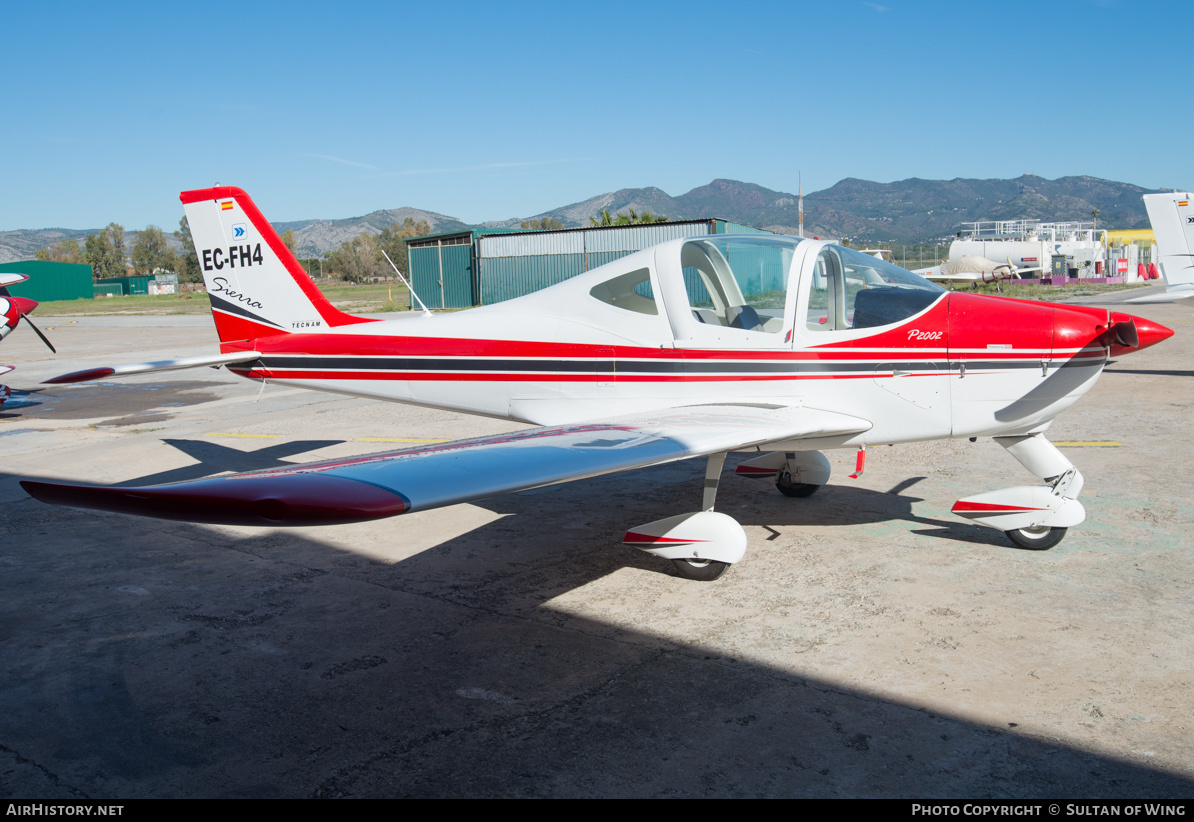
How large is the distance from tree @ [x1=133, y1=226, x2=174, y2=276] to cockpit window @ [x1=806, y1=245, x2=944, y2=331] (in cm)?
14970

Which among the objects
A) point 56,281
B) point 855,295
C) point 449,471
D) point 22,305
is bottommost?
point 449,471

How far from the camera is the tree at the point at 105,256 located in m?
130

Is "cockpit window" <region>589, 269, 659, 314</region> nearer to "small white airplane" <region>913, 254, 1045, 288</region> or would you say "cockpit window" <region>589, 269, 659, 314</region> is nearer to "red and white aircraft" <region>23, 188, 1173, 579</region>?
"red and white aircraft" <region>23, 188, 1173, 579</region>

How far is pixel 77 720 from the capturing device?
3.55 meters

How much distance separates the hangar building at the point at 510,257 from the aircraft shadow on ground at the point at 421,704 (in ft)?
95.1

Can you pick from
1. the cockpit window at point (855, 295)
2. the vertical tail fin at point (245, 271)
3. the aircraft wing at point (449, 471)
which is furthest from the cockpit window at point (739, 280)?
the vertical tail fin at point (245, 271)

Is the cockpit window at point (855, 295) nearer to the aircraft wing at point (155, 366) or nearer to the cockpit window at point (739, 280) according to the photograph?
the cockpit window at point (739, 280)

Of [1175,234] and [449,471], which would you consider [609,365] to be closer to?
[449,471]

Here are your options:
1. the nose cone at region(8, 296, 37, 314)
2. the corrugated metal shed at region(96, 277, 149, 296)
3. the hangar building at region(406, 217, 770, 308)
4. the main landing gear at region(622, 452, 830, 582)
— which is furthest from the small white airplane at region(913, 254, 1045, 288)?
the corrugated metal shed at region(96, 277, 149, 296)

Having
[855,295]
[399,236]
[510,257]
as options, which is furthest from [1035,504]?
[399,236]

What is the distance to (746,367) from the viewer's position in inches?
223

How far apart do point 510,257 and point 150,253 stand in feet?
403

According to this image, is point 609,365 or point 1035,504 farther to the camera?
point 609,365
